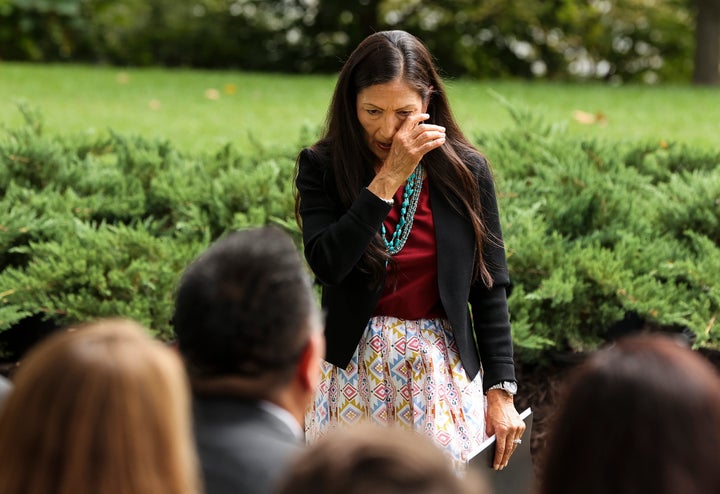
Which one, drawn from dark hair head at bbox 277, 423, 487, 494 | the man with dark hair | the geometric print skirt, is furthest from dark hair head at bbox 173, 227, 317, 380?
the geometric print skirt

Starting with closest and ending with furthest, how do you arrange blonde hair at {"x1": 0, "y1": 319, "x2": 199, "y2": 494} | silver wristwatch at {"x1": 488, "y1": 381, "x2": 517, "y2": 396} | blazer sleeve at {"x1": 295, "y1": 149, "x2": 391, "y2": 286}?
blonde hair at {"x1": 0, "y1": 319, "x2": 199, "y2": 494} → blazer sleeve at {"x1": 295, "y1": 149, "x2": 391, "y2": 286} → silver wristwatch at {"x1": 488, "y1": 381, "x2": 517, "y2": 396}

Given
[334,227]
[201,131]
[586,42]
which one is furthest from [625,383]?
[586,42]

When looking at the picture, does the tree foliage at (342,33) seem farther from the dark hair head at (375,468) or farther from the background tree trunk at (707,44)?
the dark hair head at (375,468)

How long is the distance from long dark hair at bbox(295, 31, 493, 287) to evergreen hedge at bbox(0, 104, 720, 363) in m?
1.79

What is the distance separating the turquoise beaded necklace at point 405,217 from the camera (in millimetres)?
3332

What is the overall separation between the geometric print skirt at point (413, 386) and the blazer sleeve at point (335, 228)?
26 centimetres

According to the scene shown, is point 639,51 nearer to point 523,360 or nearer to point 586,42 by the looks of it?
point 586,42

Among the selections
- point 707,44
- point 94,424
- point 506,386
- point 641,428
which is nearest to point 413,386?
point 506,386

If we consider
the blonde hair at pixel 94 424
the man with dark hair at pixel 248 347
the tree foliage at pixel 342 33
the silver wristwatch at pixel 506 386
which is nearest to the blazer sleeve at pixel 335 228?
the silver wristwatch at pixel 506 386

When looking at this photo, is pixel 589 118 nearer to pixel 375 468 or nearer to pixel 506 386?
pixel 506 386

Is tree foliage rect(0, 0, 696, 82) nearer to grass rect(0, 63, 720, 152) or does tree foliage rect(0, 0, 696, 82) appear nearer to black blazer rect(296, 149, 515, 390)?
grass rect(0, 63, 720, 152)

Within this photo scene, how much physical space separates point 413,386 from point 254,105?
744 cm

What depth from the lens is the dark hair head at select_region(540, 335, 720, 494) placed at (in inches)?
74.4

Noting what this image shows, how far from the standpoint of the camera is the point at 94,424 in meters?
1.79
